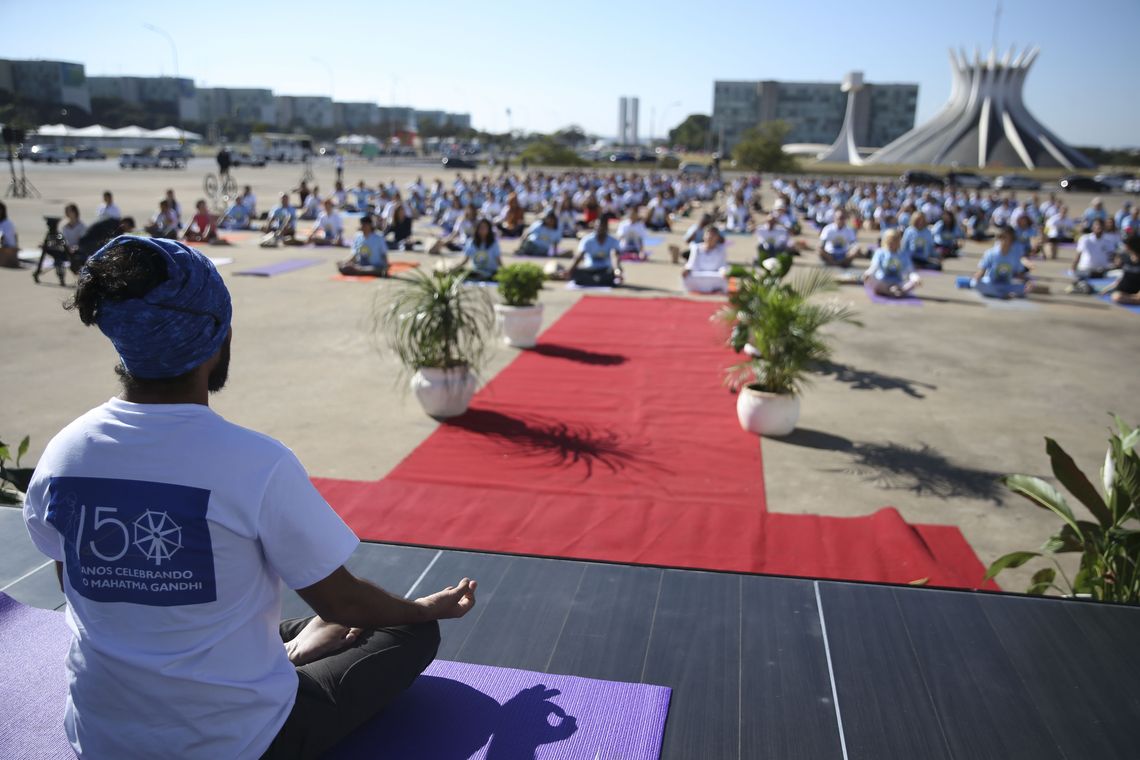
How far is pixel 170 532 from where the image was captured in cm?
165

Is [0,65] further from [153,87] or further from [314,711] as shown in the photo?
[314,711]

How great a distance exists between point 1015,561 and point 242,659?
131 inches

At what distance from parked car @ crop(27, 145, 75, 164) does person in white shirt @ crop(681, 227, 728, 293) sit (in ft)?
166

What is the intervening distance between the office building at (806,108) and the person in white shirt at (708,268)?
120 metres

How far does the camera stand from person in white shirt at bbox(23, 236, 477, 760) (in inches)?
64.9

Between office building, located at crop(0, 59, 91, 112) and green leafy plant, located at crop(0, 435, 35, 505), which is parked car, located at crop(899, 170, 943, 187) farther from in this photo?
office building, located at crop(0, 59, 91, 112)

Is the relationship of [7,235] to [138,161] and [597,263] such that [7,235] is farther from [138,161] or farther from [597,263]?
[138,161]

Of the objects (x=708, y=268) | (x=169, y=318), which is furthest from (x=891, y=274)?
(x=169, y=318)

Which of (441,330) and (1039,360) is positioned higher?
(441,330)

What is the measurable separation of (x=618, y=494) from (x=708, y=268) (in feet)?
27.2

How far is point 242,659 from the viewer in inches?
71.6

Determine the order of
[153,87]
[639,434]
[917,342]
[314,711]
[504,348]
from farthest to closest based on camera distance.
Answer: [153,87], [917,342], [504,348], [639,434], [314,711]

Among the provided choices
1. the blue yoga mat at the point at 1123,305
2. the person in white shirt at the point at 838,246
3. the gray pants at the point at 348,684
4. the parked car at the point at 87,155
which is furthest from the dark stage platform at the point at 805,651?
the parked car at the point at 87,155

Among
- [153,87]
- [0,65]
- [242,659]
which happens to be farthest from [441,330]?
[153,87]
